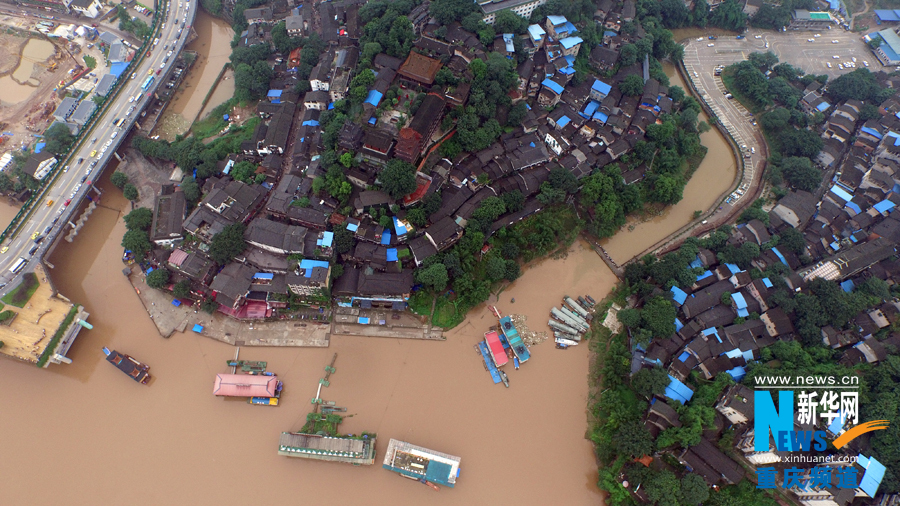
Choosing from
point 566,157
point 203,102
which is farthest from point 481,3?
point 203,102

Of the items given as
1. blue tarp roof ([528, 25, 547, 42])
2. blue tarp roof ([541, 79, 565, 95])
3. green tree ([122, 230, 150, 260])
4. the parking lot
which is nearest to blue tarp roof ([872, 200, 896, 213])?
the parking lot

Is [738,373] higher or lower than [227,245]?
lower

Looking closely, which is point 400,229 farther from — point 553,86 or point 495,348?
point 553,86

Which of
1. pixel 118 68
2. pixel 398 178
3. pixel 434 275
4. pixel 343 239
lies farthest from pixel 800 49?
pixel 118 68

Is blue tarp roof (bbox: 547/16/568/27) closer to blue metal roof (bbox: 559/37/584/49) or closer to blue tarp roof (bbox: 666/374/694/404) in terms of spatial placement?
blue metal roof (bbox: 559/37/584/49)

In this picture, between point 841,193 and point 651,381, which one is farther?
point 841,193

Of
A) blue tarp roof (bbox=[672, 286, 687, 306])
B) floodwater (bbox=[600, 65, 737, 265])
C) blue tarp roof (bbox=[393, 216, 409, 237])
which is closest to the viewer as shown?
blue tarp roof (bbox=[672, 286, 687, 306])

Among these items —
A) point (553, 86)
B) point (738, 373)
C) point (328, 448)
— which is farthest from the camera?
point (553, 86)
